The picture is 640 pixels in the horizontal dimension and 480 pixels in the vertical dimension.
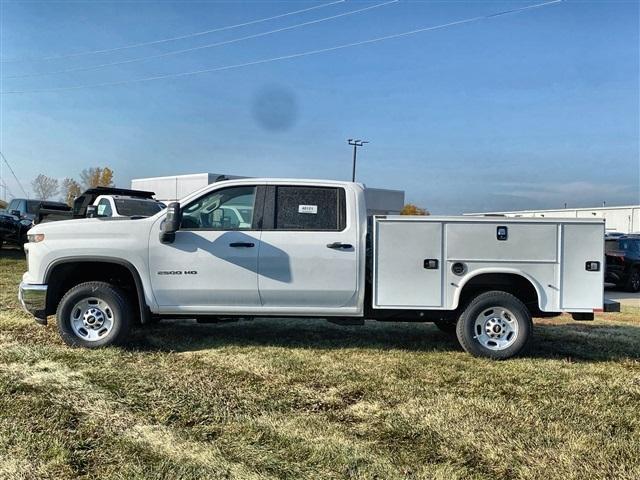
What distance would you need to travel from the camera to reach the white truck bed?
579cm

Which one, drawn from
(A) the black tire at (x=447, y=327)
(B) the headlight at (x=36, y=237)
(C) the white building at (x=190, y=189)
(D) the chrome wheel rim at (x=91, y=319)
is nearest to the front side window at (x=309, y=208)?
Answer: (D) the chrome wheel rim at (x=91, y=319)

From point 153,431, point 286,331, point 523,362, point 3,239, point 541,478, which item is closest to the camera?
point 541,478

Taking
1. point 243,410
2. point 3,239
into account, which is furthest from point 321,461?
point 3,239

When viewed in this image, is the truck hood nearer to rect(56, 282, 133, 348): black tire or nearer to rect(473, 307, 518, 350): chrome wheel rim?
rect(56, 282, 133, 348): black tire

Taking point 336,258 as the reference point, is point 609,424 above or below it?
below

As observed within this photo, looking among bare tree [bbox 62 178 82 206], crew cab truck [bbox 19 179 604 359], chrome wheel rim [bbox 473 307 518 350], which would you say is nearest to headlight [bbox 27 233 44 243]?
crew cab truck [bbox 19 179 604 359]

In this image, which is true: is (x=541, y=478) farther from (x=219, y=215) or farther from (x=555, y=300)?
(x=219, y=215)

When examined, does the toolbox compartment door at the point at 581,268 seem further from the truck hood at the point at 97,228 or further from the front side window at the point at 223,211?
the truck hood at the point at 97,228

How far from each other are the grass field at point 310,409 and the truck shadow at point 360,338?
0.05 m

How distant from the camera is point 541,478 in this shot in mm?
3291

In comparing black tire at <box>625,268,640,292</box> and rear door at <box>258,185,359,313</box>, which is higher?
rear door at <box>258,185,359,313</box>

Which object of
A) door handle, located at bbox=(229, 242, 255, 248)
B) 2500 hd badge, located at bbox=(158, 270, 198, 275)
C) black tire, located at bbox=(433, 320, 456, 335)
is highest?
door handle, located at bbox=(229, 242, 255, 248)

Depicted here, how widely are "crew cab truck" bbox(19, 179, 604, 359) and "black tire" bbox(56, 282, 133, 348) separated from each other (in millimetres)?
11

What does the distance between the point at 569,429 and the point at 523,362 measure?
1792mm
